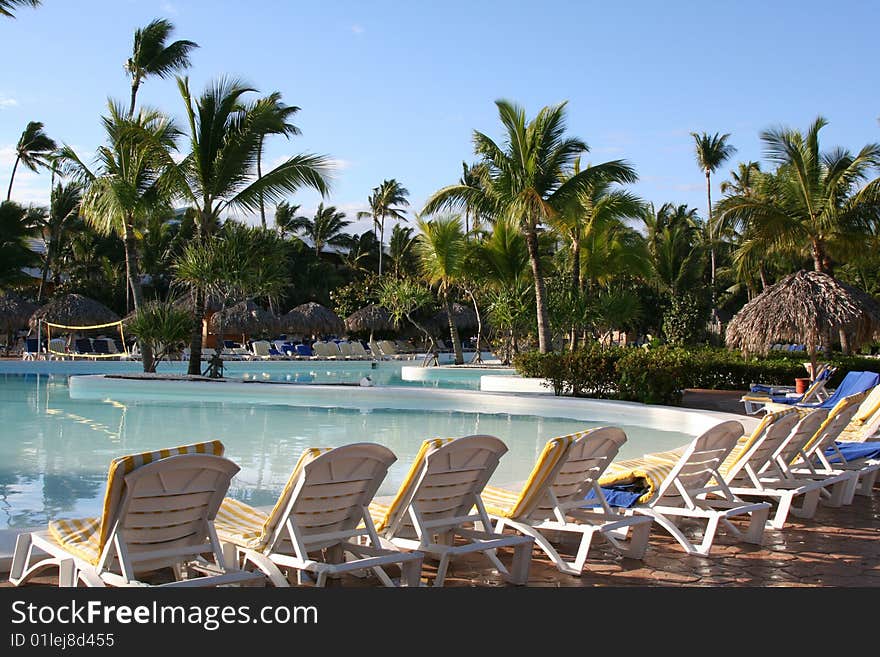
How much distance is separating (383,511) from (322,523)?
1.90 feet

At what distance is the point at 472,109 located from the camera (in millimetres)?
19875

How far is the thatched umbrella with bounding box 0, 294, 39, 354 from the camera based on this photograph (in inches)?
1355

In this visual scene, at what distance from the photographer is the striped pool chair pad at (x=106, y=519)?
3434 mm

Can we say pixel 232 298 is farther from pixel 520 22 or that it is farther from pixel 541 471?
pixel 541 471

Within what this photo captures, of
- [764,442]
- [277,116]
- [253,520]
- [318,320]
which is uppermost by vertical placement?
[277,116]

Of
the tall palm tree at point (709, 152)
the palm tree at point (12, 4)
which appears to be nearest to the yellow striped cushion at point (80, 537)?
the palm tree at point (12, 4)

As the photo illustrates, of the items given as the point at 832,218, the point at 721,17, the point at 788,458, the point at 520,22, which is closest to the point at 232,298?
the point at 520,22

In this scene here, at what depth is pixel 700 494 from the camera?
5.53 m

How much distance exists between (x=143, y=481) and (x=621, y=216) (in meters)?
21.4

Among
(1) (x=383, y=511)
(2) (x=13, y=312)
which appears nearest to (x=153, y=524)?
(1) (x=383, y=511)

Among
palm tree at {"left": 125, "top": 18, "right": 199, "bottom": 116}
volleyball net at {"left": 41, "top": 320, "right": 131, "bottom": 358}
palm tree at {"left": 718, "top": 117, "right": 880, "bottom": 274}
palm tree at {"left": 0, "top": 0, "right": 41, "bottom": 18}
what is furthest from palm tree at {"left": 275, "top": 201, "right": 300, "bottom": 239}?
palm tree at {"left": 0, "top": 0, "right": 41, "bottom": 18}

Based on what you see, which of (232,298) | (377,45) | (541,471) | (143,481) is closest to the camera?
(143,481)

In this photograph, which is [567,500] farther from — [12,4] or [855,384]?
[12,4]

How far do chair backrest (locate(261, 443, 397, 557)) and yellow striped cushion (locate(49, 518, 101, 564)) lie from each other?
71 centimetres
